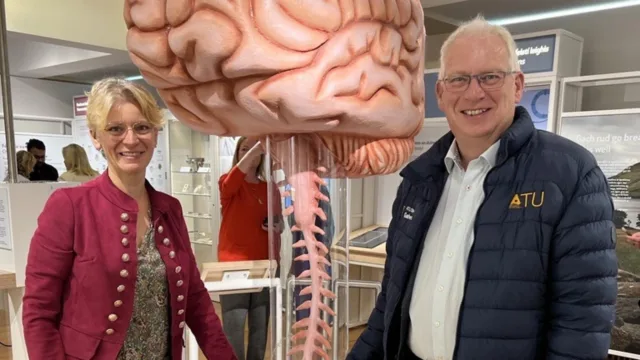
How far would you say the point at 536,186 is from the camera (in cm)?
72

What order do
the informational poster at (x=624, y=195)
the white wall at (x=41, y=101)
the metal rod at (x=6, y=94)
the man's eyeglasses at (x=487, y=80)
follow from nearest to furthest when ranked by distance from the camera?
1. the man's eyeglasses at (x=487, y=80)
2. the metal rod at (x=6, y=94)
3. the informational poster at (x=624, y=195)
4. the white wall at (x=41, y=101)

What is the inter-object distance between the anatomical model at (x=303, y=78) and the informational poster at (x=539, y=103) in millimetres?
2148

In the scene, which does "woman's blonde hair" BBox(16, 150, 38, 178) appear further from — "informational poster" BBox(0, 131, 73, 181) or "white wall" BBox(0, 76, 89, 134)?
"white wall" BBox(0, 76, 89, 134)

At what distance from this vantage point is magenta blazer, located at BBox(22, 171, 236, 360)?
34.8 inches

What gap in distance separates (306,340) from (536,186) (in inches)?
14.9

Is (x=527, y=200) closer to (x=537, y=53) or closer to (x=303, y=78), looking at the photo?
(x=303, y=78)

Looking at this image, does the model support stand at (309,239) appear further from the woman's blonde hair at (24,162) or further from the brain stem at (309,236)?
the woman's blonde hair at (24,162)

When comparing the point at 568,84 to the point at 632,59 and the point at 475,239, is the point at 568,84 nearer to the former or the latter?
the point at 632,59

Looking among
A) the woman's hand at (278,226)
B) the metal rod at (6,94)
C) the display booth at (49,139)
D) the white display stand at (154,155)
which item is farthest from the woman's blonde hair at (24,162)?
the woman's hand at (278,226)

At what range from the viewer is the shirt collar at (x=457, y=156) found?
30.7 inches

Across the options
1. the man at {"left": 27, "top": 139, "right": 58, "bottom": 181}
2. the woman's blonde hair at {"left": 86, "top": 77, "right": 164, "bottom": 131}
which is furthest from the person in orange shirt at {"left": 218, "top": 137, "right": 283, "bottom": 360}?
the man at {"left": 27, "top": 139, "right": 58, "bottom": 181}

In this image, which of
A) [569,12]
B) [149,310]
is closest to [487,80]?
[149,310]

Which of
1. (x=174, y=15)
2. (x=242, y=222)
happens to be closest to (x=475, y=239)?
(x=174, y=15)

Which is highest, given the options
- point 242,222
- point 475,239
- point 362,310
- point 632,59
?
point 632,59
